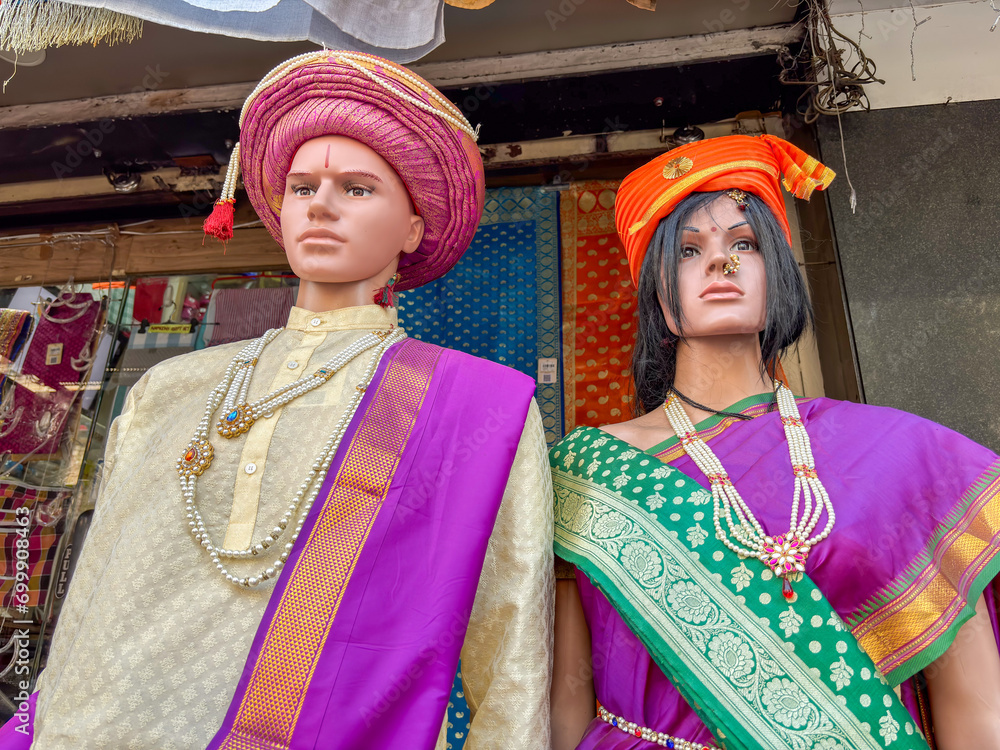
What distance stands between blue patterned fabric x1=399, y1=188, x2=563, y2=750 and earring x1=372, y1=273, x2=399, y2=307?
102 cm

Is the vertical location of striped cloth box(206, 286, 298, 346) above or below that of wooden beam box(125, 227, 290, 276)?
below

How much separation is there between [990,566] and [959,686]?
0.24 m

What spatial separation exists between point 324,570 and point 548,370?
168 centimetres

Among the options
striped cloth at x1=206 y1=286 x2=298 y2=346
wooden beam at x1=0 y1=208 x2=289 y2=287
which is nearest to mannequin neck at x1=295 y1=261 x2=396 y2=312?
striped cloth at x1=206 y1=286 x2=298 y2=346

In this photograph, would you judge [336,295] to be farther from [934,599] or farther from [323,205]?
[934,599]

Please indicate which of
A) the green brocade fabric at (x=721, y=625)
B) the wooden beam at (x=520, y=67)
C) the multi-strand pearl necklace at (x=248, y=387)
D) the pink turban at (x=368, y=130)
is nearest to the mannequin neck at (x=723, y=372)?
the green brocade fabric at (x=721, y=625)

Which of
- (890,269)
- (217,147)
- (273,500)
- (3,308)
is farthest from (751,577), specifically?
(3,308)

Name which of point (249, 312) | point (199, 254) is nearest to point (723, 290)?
point (249, 312)

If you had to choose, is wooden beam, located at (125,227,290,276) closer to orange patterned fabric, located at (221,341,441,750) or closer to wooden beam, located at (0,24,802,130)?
wooden beam, located at (0,24,802,130)

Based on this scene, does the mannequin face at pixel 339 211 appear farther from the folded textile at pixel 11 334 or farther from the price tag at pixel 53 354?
the folded textile at pixel 11 334

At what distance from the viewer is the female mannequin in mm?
1363

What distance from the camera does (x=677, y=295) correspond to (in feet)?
5.90

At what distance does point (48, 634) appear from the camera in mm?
2971

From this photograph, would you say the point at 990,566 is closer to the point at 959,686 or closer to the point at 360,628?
the point at 959,686
